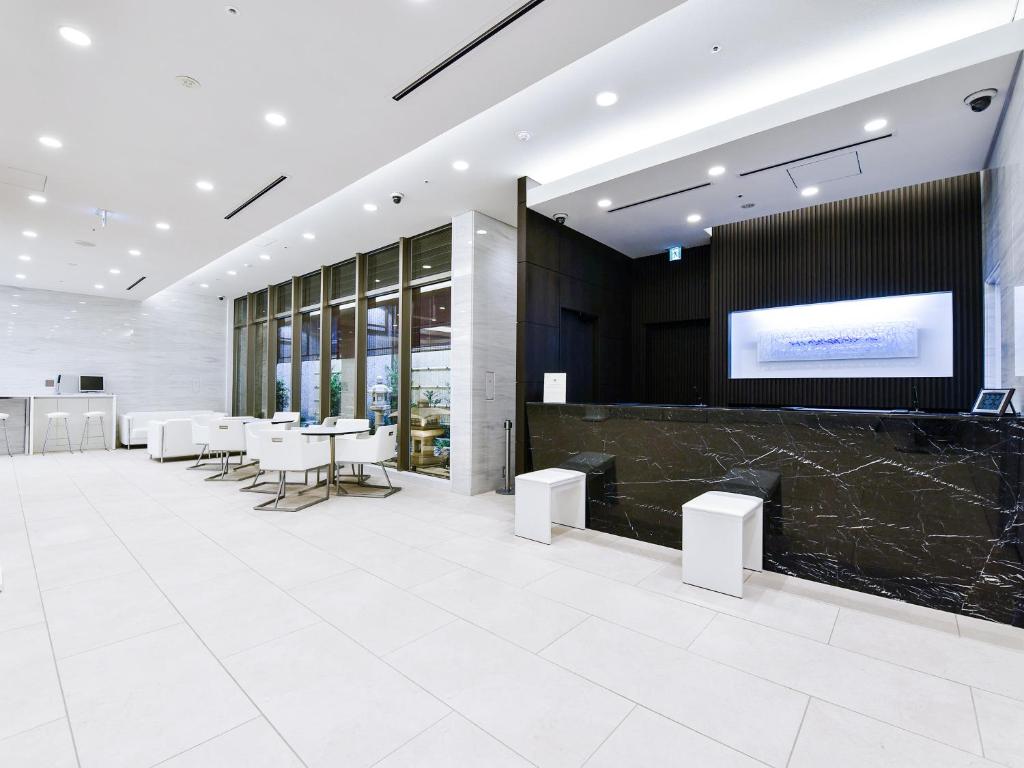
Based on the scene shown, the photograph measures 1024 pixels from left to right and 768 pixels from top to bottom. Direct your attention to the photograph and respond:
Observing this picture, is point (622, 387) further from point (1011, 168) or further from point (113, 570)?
point (113, 570)

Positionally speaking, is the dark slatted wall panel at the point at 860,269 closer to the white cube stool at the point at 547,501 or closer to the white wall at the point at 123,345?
the white cube stool at the point at 547,501

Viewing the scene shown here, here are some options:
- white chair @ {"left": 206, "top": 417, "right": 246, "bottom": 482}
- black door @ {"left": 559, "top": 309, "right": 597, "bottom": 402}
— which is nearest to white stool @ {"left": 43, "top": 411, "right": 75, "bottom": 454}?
white chair @ {"left": 206, "top": 417, "right": 246, "bottom": 482}

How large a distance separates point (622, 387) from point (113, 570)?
6391 millimetres

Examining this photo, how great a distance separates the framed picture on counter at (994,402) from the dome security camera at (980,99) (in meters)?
2.07

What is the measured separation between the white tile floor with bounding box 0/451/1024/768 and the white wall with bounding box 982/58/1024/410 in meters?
2.11

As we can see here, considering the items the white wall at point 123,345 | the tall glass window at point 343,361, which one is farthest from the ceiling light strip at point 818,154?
the white wall at point 123,345

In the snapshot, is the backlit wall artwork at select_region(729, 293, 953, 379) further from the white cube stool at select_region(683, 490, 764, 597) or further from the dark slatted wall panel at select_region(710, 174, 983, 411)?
the white cube stool at select_region(683, 490, 764, 597)

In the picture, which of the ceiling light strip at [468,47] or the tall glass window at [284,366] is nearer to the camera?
the ceiling light strip at [468,47]

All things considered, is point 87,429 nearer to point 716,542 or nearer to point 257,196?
point 257,196

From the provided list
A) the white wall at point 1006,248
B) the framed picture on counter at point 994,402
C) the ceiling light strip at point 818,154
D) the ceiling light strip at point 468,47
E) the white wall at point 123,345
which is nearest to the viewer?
the ceiling light strip at point 468,47

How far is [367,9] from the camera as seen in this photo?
268 cm

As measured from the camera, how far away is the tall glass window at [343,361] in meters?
9.16

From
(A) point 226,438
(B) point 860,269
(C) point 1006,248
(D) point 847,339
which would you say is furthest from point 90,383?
(C) point 1006,248

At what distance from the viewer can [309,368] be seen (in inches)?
409
